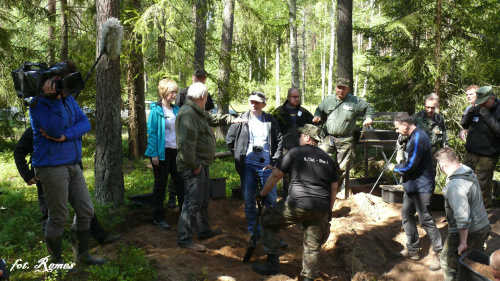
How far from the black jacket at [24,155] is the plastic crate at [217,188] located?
3129 mm

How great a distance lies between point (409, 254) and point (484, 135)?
232 cm

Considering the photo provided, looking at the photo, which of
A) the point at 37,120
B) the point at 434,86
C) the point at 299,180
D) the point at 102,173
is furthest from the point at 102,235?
the point at 434,86

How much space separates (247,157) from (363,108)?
275 cm

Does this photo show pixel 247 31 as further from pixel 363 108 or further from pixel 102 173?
pixel 102 173

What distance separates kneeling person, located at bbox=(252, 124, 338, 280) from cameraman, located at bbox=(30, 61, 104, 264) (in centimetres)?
202

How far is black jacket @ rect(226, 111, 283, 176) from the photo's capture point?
5.60m

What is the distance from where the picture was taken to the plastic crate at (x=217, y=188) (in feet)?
23.1

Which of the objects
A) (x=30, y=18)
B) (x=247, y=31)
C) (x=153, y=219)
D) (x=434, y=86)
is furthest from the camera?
(x=434, y=86)

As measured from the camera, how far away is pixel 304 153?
4461mm

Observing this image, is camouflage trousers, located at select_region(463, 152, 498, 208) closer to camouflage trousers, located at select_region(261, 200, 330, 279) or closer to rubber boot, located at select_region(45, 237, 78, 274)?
camouflage trousers, located at select_region(261, 200, 330, 279)

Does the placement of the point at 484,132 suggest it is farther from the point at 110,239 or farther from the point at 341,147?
the point at 110,239

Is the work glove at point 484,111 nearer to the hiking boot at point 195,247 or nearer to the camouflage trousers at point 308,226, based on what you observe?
the camouflage trousers at point 308,226

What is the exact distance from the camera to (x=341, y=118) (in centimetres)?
713

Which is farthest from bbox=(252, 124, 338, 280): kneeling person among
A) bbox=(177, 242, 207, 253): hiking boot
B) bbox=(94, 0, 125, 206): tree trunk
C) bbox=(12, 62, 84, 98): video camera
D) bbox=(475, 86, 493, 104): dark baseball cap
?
bbox=(475, 86, 493, 104): dark baseball cap
